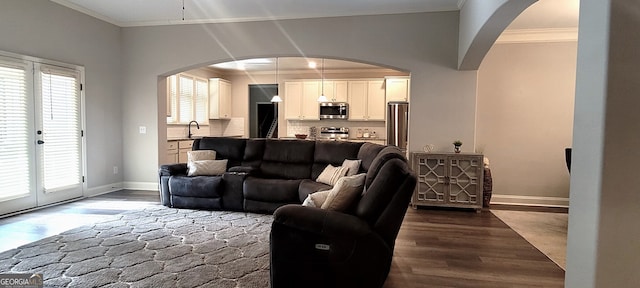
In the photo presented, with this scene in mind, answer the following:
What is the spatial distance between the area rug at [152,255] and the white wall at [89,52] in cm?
208

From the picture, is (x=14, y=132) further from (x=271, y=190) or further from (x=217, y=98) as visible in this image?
(x=217, y=98)

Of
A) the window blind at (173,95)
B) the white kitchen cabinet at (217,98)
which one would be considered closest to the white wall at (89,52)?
the window blind at (173,95)

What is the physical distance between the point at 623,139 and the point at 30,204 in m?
6.00

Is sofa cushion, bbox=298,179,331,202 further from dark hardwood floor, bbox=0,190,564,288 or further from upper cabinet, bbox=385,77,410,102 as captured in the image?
upper cabinet, bbox=385,77,410,102

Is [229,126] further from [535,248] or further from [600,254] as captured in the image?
[600,254]

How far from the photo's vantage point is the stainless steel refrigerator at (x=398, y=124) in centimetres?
736

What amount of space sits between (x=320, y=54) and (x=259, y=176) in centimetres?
211

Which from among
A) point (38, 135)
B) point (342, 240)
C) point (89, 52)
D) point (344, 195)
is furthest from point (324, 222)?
point (89, 52)

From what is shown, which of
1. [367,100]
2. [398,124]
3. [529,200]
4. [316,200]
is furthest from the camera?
[367,100]

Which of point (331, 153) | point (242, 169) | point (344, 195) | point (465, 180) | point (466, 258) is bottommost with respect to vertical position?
point (466, 258)

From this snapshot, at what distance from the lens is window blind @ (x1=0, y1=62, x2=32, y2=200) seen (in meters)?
4.11

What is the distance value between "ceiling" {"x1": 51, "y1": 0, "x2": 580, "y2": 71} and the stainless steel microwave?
3.19 m

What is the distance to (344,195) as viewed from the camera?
2.42 metres

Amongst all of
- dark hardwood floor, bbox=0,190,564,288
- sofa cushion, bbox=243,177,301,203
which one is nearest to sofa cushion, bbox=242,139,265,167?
sofa cushion, bbox=243,177,301,203
